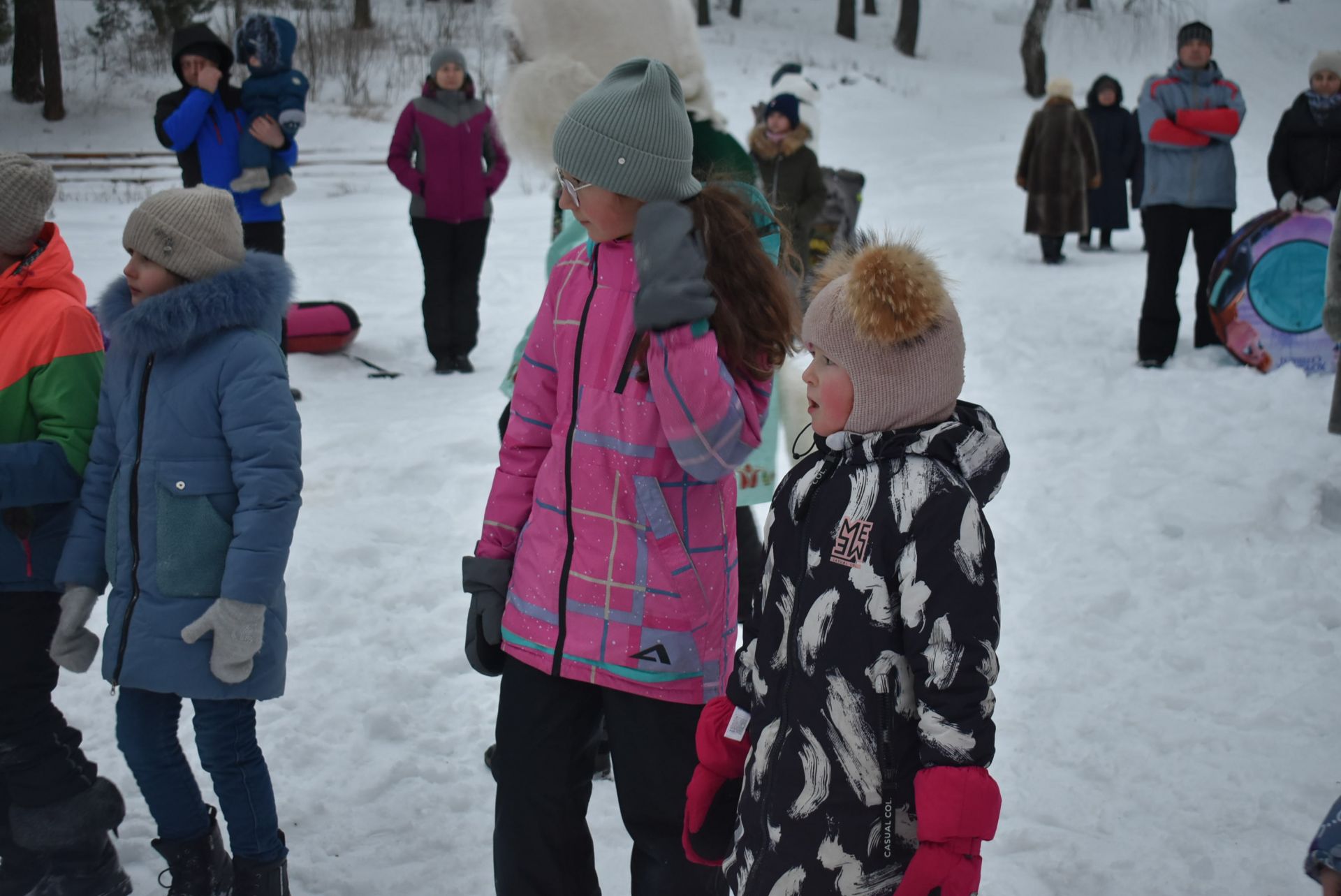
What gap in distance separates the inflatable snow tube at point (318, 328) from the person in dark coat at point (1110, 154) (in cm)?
724

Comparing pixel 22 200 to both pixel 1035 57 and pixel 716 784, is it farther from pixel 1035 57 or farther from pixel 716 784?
pixel 1035 57

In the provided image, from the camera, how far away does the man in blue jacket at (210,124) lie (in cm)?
618

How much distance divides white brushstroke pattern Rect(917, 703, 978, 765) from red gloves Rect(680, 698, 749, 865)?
385mm

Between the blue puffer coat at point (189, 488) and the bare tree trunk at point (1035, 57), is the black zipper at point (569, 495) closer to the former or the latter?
the blue puffer coat at point (189, 488)

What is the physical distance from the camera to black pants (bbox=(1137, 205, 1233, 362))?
716 centimetres

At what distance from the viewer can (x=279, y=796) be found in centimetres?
332

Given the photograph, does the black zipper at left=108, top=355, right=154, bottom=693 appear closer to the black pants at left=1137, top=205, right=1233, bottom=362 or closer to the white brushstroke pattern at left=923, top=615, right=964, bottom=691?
the white brushstroke pattern at left=923, top=615, right=964, bottom=691

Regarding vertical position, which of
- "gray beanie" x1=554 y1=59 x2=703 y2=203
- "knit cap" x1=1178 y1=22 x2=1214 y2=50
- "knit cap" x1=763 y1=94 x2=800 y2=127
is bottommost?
"knit cap" x1=763 y1=94 x2=800 y2=127

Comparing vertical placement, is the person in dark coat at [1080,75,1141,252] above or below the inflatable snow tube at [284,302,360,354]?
above

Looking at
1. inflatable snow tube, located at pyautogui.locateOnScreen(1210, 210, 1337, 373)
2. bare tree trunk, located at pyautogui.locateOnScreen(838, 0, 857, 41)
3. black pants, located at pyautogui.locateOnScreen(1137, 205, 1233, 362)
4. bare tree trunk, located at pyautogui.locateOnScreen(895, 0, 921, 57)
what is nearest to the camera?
inflatable snow tube, located at pyautogui.locateOnScreen(1210, 210, 1337, 373)

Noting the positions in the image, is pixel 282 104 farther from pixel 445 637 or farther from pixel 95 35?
pixel 95 35

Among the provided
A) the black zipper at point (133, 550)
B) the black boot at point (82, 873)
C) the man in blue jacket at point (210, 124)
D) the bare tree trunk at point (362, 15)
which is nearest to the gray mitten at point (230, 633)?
the black zipper at point (133, 550)

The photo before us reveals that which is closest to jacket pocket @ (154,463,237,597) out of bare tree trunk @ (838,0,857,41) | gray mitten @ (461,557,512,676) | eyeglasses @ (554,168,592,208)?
gray mitten @ (461,557,512,676)

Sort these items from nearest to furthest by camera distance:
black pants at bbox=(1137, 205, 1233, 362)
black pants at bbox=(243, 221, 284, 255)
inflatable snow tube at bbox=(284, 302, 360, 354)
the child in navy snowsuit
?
the child in navy snowsuit → black pants at bbox=(243, 221, 284, 255) → black pants at bbox=(1137, 205, 1233, 362) → inflatable snow tube at bbox=(284, 302, 360, 354)
